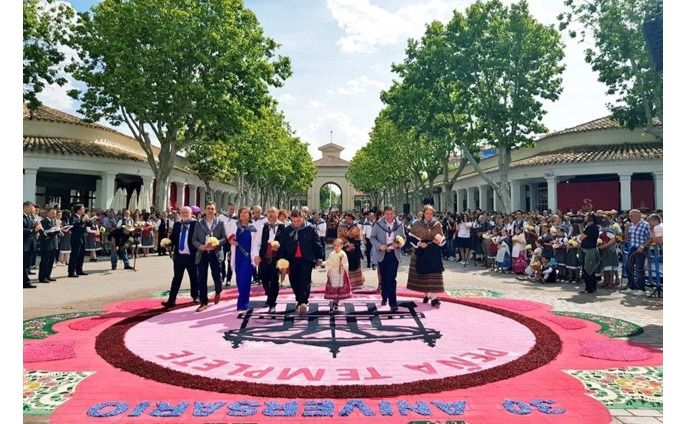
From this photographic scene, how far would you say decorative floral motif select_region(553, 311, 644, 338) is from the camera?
7.52 m

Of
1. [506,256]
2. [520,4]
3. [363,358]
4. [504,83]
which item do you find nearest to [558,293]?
[506,256]

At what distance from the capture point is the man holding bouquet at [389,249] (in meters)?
9.56

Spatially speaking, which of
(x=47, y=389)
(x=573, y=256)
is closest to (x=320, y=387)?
(x=47, y=389)

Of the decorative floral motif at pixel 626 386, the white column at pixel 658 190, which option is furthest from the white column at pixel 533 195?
the decorative floral motif at pixel 626 386

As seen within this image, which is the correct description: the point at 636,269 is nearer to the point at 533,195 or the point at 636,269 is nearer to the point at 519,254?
the point at 519,254

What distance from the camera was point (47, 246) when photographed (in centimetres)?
1317

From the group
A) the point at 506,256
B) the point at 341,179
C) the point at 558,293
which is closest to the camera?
the point at 558,293

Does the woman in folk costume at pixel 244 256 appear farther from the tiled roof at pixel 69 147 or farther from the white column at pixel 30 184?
the tiled roof at pixel 69 147

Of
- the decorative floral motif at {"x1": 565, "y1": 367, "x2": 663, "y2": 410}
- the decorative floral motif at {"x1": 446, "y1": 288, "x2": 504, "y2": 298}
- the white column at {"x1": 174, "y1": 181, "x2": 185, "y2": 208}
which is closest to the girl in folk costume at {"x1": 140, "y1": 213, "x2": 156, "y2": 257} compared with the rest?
the decorative floral motif at {"x1": 446, "y1": 288, "x2": 504, "y2": 298}

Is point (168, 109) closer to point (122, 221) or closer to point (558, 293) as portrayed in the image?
point (122, 221)

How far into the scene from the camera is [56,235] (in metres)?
13.6

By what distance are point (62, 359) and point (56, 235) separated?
9.00m

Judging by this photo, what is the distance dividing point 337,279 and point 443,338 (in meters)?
2.85

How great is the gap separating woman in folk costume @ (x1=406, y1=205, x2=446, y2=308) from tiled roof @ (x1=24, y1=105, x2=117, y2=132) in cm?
2707
